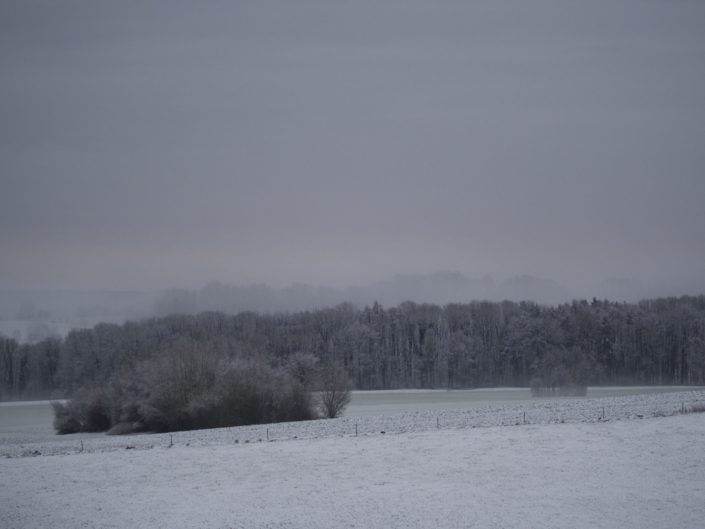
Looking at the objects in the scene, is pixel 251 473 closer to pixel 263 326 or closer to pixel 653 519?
pixel 653 519

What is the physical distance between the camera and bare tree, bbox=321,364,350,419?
54.7m

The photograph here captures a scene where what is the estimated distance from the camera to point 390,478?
84.6 ft

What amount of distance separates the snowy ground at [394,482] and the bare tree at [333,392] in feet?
69.9

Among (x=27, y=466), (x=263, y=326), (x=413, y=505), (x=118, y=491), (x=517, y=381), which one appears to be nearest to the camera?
(x=413, y=505)

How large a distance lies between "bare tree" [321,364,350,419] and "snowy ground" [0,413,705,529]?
21304 mm

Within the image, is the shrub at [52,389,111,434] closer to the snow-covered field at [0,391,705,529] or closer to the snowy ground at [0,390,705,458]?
the snowy ground at [0,390,705,458]

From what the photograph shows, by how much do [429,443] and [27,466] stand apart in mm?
15658

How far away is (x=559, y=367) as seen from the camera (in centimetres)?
9306

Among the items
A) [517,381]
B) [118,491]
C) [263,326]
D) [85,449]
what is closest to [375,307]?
[263,326]

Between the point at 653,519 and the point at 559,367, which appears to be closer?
the point at 653,519

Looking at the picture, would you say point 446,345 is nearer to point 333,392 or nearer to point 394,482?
point 333,392

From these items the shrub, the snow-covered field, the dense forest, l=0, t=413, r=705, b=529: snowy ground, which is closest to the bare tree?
the shrub

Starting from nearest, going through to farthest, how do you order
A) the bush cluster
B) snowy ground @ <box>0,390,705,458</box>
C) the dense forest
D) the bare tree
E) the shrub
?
1. snowy ground @ <box>0,390,705,458</box>
2. the bush cluster
3. the bare tree
4. the shrub
5. the dense forest

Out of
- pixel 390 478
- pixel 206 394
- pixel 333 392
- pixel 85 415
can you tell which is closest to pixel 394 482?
pixel 390 478
